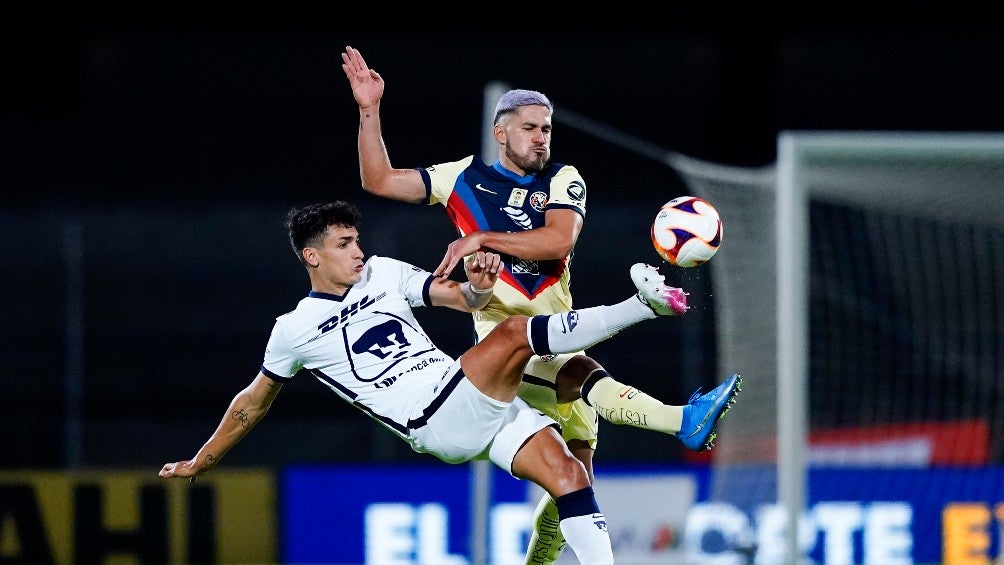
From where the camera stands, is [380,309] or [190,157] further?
[190,157]

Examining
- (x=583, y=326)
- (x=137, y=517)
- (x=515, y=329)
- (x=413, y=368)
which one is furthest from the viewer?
(x=137, y=517)

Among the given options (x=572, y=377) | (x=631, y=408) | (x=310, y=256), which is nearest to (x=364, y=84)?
(x=310, y=256)

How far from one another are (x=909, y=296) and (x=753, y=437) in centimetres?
355

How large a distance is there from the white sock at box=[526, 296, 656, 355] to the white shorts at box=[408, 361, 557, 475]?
1.07 feet

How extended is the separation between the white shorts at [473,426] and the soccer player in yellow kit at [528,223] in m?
0.22

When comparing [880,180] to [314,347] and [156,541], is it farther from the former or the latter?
[156,541]

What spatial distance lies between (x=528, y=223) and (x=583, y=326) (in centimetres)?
57

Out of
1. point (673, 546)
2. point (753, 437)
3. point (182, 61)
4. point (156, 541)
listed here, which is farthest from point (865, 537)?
point (182, 61)

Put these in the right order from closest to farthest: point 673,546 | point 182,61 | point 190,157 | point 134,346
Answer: point 673,546, point 134,346, point 190,157, point 182,61

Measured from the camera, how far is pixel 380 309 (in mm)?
5098

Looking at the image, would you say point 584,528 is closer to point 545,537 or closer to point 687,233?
point 545,537

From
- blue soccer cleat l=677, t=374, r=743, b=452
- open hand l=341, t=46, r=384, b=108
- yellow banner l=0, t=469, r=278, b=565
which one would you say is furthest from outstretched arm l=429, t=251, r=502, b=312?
yellow banner l=0, t=469, r=278, b=565

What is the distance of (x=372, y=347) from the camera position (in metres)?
5.05

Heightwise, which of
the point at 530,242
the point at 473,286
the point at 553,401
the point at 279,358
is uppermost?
the point at 530,242
